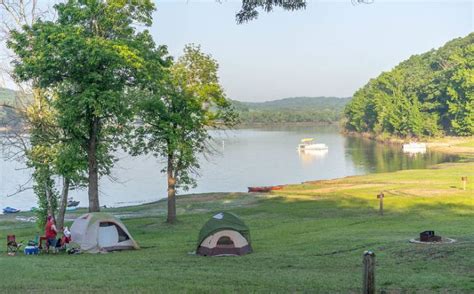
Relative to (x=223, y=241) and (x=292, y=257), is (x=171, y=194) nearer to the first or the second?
(x=223, y=241)

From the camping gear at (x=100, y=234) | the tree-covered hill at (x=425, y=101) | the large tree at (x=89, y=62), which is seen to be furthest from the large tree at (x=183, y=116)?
the tree-covered hill at (x=425, y=101)

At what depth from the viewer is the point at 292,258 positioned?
19297 millimetres

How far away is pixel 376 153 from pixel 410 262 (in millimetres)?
103723

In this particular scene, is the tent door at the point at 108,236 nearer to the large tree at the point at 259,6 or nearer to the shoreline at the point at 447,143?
the large tree at the point at 259,6

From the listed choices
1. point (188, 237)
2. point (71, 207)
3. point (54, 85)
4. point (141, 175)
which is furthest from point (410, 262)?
point (141, 175)

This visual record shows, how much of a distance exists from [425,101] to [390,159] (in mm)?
48956

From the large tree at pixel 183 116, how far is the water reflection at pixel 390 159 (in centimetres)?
5382

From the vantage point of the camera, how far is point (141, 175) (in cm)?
8612

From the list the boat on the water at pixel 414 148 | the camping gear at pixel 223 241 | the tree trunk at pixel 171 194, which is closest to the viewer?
the camping gear at pixel 223 241

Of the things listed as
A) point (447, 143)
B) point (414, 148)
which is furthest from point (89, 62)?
point (447, 143)

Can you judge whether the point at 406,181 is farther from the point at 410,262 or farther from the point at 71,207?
the point at 410,262

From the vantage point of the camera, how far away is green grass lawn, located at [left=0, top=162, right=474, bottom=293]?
14133 mm

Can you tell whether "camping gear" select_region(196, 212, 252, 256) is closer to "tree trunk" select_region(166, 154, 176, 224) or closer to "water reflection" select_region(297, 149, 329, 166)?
"tree trunk" select_region(166, 154, 176, 224)

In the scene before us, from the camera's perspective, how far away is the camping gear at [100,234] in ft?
77.7
